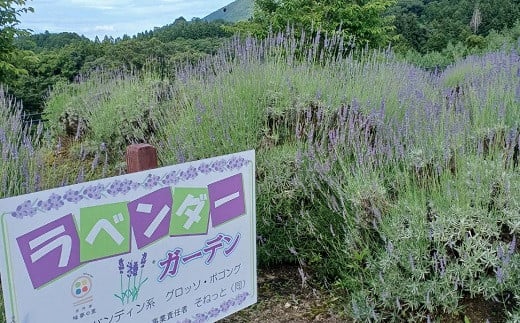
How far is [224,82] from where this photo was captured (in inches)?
156

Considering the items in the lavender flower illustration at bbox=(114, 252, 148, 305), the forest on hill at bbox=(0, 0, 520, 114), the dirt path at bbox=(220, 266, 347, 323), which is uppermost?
the forest on hill at bbox=(0, 0, 520, 114)

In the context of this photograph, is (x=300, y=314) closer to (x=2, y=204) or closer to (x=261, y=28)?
(x=2, y=204)

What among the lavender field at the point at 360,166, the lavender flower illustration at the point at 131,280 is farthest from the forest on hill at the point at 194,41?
the lavender flower illustration at the point at 131,280

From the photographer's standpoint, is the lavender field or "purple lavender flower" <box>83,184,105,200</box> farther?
the lavender field

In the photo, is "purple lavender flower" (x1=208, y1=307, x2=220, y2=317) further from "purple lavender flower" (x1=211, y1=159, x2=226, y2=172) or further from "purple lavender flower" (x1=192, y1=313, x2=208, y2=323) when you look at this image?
"purple lavender flower" (x1=211, y1=159, x2=226, y2=172)

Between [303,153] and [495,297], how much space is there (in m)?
1.37

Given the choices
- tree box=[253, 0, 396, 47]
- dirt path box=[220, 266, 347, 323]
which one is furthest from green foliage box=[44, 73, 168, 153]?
tree box=[253, 0, 396, 47]

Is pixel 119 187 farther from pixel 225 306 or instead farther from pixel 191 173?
pixel 225 306

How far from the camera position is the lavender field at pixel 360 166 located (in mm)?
2371

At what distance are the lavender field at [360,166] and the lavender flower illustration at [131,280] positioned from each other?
28.1 inches

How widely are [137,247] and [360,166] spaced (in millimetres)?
1538

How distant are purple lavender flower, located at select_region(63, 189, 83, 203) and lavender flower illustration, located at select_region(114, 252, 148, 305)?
271mm

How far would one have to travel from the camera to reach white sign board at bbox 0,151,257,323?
1569mm

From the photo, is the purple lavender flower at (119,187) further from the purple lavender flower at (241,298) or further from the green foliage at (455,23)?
the green foliage at (455,23)
